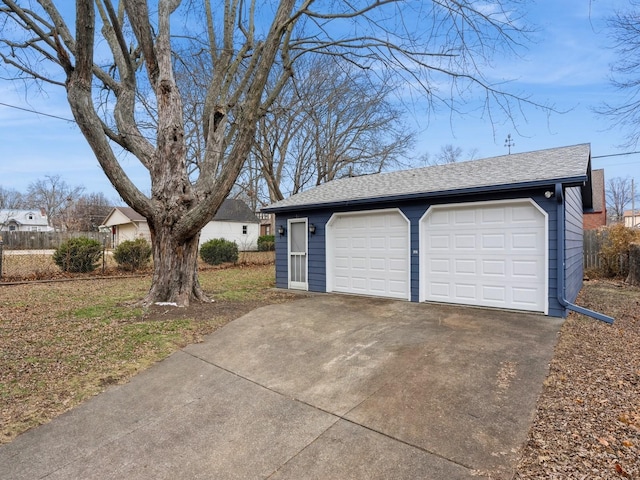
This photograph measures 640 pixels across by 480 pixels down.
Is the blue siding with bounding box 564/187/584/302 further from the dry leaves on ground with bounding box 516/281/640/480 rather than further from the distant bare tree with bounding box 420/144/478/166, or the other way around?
the distant bare tree with bounding box 420/144/478/166

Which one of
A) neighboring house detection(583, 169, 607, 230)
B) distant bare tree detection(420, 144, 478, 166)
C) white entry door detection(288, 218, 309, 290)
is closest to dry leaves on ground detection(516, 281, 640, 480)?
white entry door detection(288, 218, 309, 290)

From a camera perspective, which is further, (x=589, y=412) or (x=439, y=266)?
(x=439, y=266)

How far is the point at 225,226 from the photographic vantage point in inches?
1112

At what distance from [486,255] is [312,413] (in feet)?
15.8

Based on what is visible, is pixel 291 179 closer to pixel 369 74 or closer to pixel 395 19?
pixel 369 74

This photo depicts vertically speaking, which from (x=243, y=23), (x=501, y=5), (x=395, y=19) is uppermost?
(x=243, y=23)

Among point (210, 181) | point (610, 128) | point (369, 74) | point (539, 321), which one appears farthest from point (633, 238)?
point (210, 181)

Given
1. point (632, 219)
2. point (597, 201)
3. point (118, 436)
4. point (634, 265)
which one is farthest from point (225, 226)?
point (632, 219)

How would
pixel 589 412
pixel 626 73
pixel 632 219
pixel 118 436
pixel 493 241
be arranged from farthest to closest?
pixel 632 219 < pixel 626 73 < pixel 493 241 < pixel 589 412 < pixel 118 436

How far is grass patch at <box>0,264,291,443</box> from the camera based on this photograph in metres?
3.32

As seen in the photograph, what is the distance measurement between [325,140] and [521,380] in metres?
19.0

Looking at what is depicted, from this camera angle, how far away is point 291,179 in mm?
22172

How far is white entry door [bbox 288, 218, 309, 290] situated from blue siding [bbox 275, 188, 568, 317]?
157mm

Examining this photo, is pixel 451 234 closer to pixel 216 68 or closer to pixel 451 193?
pixel 451 193
